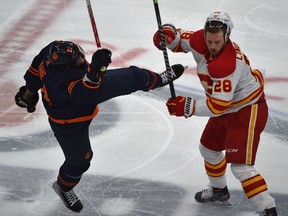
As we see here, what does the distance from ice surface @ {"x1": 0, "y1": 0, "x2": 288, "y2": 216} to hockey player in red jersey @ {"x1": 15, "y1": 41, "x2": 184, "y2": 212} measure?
0.34 m

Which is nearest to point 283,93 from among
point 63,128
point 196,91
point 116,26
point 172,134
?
point 196,91

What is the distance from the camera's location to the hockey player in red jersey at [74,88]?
10.7 ft

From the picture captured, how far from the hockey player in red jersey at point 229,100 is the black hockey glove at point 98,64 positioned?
0.56 m

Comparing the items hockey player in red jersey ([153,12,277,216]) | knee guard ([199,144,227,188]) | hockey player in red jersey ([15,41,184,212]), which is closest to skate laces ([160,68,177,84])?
hockey player in red jersey ([15,41,184,212])

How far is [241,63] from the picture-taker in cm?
347

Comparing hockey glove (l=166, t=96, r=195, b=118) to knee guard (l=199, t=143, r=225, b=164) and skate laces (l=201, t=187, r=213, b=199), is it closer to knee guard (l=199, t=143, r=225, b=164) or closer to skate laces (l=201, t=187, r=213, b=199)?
knee guard (l=199, t=143, r=225, b=164)

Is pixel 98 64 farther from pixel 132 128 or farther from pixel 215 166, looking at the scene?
pixel 132 128

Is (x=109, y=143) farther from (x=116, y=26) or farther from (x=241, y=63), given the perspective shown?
(x=116, y=26)

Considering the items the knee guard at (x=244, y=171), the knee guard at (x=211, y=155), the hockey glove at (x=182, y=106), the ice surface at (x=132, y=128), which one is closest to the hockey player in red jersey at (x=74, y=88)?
the hockey glove at (x=182, y=106)

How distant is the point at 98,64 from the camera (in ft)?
10.3

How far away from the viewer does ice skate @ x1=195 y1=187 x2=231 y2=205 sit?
13.1ft

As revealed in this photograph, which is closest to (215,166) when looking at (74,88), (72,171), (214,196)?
(214,196)

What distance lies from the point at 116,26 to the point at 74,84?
3.01 metres

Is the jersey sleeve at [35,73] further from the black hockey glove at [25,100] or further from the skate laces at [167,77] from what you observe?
the skate laces at [167,77]
